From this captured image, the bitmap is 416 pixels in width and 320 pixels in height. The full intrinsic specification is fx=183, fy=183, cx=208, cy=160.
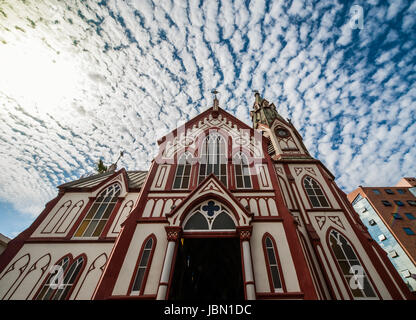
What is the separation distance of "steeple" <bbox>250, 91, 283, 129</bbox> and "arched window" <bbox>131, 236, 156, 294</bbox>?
17490 millimetres

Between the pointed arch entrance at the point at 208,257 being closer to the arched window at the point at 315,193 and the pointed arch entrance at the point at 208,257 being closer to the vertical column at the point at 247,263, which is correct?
the vertical column at the point at 247,263

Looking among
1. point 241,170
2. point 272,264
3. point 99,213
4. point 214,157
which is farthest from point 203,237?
point 99,213

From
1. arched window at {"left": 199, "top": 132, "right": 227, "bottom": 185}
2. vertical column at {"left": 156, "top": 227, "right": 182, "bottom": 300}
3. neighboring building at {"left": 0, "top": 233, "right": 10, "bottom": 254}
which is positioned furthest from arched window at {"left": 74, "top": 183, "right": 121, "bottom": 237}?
arched window at {"left": 199, "top": 132, "right": 227, "bottom": 185}

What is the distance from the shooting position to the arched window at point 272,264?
8281 mm

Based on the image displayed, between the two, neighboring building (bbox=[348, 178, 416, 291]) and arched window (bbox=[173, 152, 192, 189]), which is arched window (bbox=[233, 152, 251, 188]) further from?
neighboring building (bbox=[348, 178, 416, 291])

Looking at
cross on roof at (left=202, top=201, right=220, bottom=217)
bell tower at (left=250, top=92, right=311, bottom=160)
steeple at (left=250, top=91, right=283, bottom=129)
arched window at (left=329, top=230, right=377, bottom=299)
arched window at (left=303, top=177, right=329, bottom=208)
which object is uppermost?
steeple at (left=250, top=91, right=283, bottom=129)

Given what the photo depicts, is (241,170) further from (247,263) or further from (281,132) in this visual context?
(281,132)

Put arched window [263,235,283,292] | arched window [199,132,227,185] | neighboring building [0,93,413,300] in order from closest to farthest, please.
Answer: arched window [263,235,283,292] → neighboring building [0,93,413,300] → arched window [199,132,227,185]

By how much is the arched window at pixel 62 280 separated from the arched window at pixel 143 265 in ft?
12.5

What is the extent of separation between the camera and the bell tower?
17.9m

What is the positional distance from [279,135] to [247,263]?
1511cm

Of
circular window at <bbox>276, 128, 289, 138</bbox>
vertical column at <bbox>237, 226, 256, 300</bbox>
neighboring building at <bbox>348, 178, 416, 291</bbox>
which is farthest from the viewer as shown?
neighboring building at <bbox>348, 178, 416, 291</bbox>
